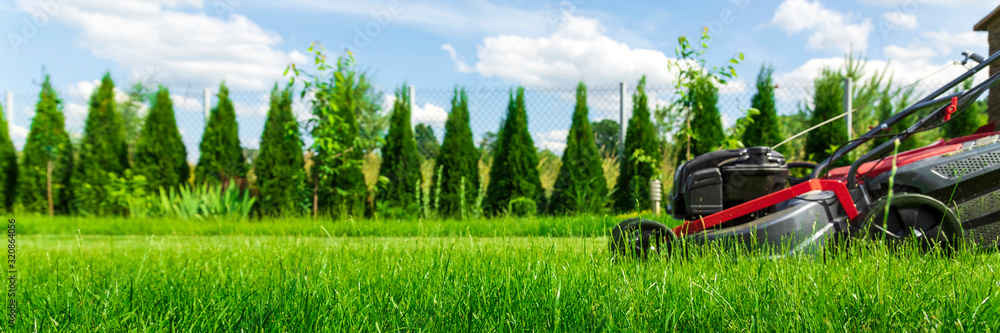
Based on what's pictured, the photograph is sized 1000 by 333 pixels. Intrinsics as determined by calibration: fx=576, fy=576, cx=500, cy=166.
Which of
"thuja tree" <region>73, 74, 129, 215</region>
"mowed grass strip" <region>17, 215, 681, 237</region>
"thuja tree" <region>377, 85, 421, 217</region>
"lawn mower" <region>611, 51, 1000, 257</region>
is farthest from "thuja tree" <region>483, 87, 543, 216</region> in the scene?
"thuja tree" <region>73, 74, 129, 215</region>

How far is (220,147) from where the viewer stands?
331 inches

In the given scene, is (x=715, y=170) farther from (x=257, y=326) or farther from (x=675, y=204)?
(x=257, y=326)

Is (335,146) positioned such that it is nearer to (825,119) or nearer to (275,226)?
(275,226)

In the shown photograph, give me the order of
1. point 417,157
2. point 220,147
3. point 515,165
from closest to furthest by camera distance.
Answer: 1. point 515,165
2. point 417,157
3. point 220,147

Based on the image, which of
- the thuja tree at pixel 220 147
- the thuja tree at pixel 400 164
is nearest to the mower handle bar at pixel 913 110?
the thuja tree at pixel 400 164

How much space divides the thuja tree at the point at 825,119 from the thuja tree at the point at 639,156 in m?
2.09

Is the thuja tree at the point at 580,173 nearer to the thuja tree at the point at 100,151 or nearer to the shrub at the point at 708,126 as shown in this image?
the shrub at the point at 708,126

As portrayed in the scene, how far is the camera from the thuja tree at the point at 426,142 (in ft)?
32.9

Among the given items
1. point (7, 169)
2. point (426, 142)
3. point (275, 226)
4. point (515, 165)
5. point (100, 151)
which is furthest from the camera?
point (426, 142)

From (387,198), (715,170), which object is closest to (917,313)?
(715,170)

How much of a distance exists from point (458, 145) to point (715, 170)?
16.3 ft

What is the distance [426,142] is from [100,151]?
507cm

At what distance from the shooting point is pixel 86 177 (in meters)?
8.95

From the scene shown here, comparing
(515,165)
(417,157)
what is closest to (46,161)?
(417,157)
